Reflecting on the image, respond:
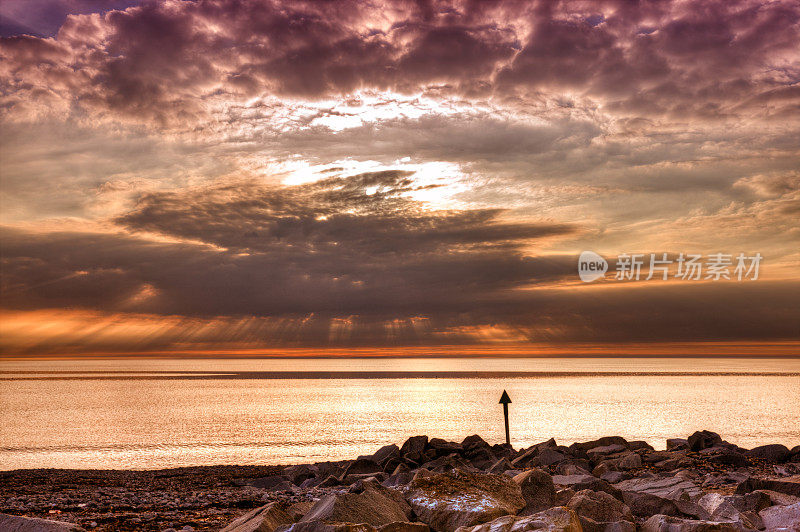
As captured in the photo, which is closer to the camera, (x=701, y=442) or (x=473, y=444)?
(x=701, y=442)

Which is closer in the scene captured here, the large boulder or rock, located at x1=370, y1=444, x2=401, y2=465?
the large boulder

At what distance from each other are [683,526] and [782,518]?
2.82 metres

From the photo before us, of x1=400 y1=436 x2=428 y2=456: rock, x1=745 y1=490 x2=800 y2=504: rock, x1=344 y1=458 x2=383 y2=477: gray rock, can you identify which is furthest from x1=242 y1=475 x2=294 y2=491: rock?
x1=745 y1=490 x2=800 y2=504: rock

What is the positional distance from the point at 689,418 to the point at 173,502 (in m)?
60.7

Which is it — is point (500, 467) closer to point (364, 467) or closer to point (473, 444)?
point (473, 444)

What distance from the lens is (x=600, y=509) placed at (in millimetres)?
11172

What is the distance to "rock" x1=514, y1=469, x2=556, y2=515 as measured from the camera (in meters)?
12.3

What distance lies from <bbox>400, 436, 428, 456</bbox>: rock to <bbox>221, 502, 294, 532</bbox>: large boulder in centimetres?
1559

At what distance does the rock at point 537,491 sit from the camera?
40.5ft

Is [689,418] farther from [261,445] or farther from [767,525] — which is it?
[767,525]

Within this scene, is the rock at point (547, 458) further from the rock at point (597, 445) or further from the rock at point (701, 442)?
the rock at point (701, 442)

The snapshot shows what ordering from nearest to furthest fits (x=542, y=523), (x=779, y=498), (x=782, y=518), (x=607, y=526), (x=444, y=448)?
(x=542, y=523)
(x=607, y=526)
(x=782, y=518)
(x=779, y=498)
(x=444, y=448)

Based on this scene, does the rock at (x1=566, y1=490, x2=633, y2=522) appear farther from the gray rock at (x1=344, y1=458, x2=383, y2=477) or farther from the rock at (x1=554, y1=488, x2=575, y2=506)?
the gray rock at (x1=344, y1=458, x2=383, y2=477)

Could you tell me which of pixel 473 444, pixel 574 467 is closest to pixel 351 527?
pixel 574 467
